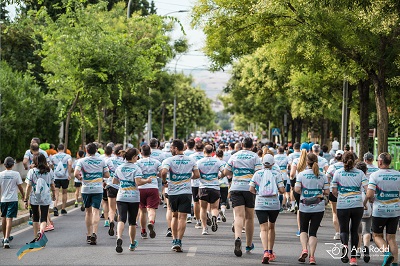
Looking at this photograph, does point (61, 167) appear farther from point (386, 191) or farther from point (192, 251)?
point (386, 191)

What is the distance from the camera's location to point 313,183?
489 inches

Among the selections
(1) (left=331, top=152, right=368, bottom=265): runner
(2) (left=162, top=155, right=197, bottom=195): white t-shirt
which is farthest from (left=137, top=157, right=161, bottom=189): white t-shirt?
(1) (left=331, top=152, right=368, bottom=265): runner

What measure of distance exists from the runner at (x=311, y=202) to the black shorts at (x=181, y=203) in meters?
2.00

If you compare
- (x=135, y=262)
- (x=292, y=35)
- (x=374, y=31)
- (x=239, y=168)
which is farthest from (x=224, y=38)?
(x=135, y=262)

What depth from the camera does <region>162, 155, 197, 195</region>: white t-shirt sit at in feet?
44.3

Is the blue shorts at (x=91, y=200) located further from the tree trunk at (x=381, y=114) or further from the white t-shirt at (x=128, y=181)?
the tree trunk at (x=381, y=114)

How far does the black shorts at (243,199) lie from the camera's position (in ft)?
44.4

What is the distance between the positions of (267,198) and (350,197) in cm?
129

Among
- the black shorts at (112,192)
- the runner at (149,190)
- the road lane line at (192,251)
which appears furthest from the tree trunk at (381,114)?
the road lane line at (192,251)

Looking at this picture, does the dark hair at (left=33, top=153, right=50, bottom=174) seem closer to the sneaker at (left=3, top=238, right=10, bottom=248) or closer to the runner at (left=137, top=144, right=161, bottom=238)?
the sneaker at (left=3, top=238, right=10, bottom=248)

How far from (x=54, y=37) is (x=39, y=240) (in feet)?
48.3

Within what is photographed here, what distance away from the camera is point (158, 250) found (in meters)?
13.7

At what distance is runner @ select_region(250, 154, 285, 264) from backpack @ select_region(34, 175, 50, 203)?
393 centimetres

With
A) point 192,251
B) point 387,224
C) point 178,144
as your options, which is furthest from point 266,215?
point 178,144
